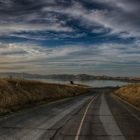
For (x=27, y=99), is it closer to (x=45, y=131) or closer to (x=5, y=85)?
(x=5, y=85)

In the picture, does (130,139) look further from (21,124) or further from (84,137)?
(21,124)

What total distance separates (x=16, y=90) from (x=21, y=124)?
16.7 m

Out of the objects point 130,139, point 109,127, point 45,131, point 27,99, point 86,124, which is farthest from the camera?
point 27,99

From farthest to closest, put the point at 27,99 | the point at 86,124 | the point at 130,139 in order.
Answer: the point at 27,99
the point at 86,124
the point at 130,139

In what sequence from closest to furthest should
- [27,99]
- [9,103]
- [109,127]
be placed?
[109,127] < [9,103] < [27,99]

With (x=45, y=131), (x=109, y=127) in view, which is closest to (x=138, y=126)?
(x=109, y=127)

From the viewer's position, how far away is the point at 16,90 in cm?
3303

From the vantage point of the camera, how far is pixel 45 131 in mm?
14586

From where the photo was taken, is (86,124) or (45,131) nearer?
(45,131)

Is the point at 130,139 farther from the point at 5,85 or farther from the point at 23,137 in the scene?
the point at 5,85

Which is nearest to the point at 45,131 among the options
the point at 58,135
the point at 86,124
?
the point at 58,135

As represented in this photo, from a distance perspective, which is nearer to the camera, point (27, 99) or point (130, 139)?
point (130, 139)

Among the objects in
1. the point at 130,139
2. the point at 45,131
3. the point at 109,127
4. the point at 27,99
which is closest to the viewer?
the point at 130,139

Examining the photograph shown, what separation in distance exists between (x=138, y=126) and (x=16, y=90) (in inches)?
755
